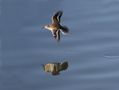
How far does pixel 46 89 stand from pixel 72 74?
1.32 feet

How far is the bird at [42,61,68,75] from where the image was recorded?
7.09 m

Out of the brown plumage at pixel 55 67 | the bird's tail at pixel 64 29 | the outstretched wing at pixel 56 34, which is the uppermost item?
the bird's tail at pixel 64 29

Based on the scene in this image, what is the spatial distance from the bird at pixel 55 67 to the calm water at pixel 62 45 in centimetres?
6

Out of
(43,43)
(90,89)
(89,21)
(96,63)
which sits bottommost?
(90,89)

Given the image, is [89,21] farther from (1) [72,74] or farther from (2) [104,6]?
(1) [72,74]

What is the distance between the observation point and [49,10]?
8938mm

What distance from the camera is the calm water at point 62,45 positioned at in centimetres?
690

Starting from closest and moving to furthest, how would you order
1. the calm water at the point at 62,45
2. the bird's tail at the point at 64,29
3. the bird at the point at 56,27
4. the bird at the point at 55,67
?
the calm water at the point at 62,45, the bird at the point at 55,67, the bird at the point at 56,27, the bird's tail at the point at 64,29

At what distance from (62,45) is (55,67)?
2.17 feet

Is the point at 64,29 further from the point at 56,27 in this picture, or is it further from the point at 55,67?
the point at 55,67

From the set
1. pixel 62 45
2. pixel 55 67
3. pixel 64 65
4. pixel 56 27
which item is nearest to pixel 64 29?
pixel 62 45

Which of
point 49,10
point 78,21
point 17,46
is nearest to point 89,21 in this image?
point 78,21

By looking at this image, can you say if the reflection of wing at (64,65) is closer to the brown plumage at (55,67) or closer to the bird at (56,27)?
the brown plumage at (55,67)

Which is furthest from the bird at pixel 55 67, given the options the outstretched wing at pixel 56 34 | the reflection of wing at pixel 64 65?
the outstretched wing at pixel 56 34
